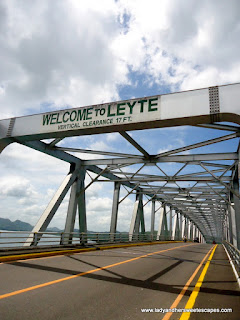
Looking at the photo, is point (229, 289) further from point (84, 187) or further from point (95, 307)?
point (84, 187)

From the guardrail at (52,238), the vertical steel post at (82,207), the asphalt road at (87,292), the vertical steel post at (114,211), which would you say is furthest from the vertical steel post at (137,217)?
the asphalt road at (87,292)

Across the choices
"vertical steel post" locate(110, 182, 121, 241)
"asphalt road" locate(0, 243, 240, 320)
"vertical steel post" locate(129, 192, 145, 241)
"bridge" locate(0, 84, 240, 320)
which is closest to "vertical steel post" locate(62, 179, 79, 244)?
"bridge" locate(0, 84, 240, 320)

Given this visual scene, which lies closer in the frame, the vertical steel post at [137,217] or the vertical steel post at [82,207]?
the vertical steel post at [82,207]

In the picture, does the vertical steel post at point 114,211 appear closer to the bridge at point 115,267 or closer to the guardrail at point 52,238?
the guardrail at point 52,238

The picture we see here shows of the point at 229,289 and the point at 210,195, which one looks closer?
the point at 229,289

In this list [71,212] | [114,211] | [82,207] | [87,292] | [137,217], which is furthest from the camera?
[137,217]

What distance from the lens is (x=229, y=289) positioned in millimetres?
6789

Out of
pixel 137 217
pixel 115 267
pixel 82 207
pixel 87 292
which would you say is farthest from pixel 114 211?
pixel 87 292

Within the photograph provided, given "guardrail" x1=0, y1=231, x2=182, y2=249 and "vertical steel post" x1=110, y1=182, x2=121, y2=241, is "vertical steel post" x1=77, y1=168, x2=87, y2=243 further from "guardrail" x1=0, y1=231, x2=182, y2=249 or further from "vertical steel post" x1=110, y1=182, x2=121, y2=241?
"vertical steel post" x1=110, y1=182, x2=121, y2=241

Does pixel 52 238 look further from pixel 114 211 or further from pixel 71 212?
pixel 114 211

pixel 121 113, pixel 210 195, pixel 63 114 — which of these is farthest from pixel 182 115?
pixel 210 195

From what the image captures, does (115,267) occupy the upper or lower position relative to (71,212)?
lower

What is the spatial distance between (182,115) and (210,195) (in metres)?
25.5

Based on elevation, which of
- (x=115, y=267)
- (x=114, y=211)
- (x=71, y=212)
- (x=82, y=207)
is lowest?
(x=115, y=267)
